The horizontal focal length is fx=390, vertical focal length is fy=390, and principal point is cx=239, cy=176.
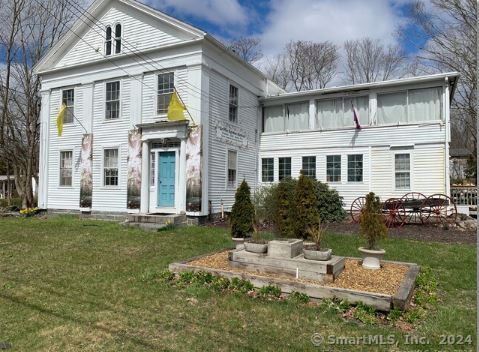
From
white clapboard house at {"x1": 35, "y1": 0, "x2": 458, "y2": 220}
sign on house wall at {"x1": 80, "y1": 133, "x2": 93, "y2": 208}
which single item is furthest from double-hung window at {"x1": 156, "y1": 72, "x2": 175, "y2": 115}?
sign on house wall at {"x1": 80, "y1": 133, "x2": 93, "y2": 208}

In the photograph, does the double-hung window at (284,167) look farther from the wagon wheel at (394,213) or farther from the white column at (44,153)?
the white column at (44,153)

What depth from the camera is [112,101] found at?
54.6 ft

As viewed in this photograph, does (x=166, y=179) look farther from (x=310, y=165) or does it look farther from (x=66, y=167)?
(x=310, y=165)

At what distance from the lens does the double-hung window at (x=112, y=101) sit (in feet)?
54.3

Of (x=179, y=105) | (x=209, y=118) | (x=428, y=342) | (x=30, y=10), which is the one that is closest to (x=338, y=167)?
(x=209, y=118)

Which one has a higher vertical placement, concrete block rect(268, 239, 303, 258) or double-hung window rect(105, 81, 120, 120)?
double-hung window rect(105, 81, 120, 120)

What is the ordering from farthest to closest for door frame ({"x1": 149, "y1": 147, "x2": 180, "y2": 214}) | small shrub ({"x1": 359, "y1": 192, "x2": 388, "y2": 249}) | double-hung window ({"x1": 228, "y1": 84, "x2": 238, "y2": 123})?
double-hung window ({"x1": 228, "y1": 84, "x2": 238, "y2": 123}) → door frame ({"x1": 149, "y1": 147, "x2": 180, "y2": 214}) → small shrub ({"x1": 359, "y1": 192, "x2": 388, "y2": 249})

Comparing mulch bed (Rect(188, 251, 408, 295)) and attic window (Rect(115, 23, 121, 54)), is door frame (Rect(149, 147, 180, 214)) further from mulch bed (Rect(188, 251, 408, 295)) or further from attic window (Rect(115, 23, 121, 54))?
mulch bed (Rect(188, 251, 408, 295))

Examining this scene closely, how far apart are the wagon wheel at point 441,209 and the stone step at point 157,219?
28.5ft

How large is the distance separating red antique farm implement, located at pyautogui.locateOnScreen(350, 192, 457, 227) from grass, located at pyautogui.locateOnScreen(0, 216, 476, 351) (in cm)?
467

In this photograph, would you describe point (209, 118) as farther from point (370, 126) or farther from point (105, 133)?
point (370, 126)

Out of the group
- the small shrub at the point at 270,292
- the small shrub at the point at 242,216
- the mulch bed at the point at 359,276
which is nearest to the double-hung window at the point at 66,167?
the small shrub at the point at 242,216

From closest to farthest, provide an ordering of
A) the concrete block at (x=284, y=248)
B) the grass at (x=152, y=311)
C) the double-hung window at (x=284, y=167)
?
the grass at (x=152, y=311)
the concrete block at (x=284, y=248)
the double-hung window at (x=284, y=167)

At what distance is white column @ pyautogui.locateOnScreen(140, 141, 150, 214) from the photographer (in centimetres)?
1531
